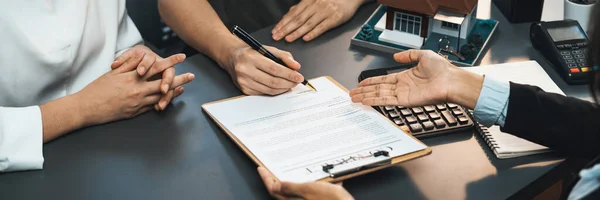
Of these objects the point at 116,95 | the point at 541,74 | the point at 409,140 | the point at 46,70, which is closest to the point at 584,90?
the point at 541,74

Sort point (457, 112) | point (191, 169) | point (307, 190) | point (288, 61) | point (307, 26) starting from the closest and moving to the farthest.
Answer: point (307, 190), point (191, 169), point (457, 112), point (288, 61), point (307, 26)

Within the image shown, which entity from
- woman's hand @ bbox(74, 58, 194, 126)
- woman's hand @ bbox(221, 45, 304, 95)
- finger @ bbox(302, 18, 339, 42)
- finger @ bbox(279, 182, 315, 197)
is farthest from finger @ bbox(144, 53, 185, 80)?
finger @ bbox(279, 182, 315, 197)

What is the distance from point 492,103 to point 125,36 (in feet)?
3.23

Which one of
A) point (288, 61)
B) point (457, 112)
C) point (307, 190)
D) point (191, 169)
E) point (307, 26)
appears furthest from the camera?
point (307, 26)

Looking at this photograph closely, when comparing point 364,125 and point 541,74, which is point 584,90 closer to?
point 541,74

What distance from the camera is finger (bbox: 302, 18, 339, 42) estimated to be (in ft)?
5.29

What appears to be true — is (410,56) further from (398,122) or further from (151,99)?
(151,99)

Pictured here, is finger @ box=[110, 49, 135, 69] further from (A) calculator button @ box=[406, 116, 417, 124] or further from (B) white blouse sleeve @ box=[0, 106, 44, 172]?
(A) calculator button @ box=[406, 116, 417, 124]

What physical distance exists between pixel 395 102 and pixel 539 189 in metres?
0.31

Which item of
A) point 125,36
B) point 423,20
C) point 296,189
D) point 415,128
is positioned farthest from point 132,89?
point 423,20

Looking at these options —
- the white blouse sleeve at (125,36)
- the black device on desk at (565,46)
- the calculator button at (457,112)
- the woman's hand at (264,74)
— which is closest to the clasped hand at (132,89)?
the woman's hand at (264,74)

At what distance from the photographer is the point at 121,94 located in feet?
4.42

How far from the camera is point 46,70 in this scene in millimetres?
1528

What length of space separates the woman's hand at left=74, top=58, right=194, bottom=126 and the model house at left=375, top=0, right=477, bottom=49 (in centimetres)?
52
